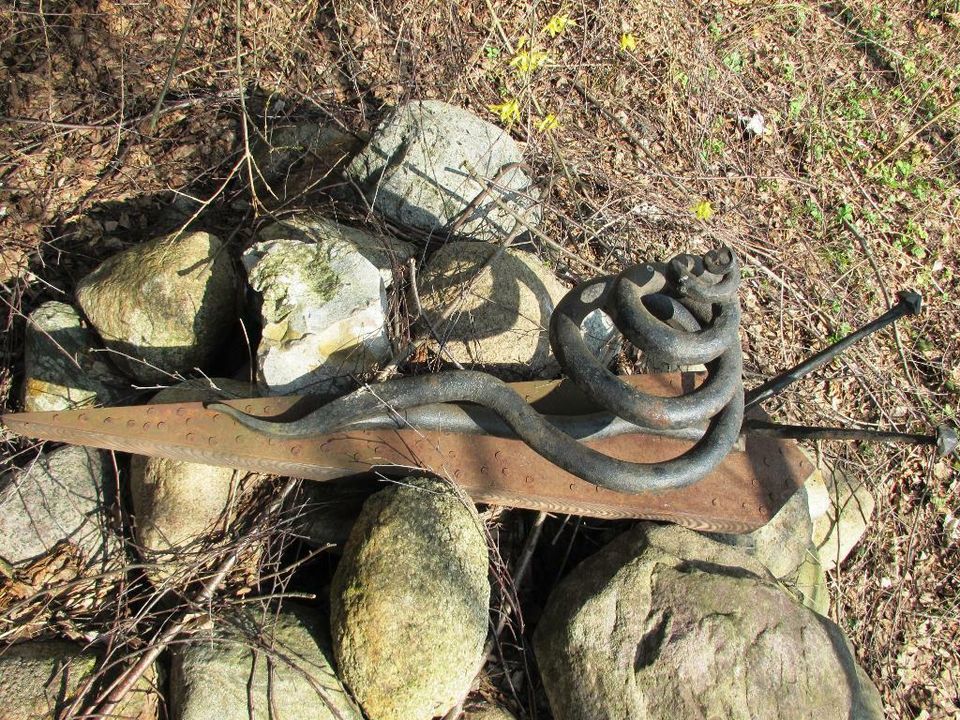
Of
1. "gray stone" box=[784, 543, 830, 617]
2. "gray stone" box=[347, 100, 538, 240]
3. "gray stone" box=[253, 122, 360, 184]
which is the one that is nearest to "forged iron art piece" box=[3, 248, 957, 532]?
"gray stone" box=[784, 543, 830, 617]

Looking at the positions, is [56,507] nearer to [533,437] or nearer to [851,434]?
[533,437]

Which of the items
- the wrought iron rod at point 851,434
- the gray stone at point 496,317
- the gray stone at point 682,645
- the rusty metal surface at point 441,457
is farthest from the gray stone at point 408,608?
the wrought iron rod at point 851,434

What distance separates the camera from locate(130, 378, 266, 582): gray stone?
259 cm

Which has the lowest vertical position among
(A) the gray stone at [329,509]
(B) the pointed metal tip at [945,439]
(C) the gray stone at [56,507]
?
(C) the gray stone at [56,507]

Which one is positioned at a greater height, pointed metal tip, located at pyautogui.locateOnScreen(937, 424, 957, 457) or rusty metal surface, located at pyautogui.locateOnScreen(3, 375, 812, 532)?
pointed metal tip, located at pyautogui.locateOnScreen(937, 424, 957, 457)

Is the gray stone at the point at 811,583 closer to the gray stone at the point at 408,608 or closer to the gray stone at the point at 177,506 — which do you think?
the gray stone at the point at 408,608

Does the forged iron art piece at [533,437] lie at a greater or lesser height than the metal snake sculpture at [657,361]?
lesser

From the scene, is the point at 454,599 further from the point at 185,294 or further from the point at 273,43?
the point at 273,43

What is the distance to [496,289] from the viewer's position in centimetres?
306

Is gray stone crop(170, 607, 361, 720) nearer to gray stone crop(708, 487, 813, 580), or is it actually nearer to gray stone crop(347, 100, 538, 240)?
gray stone crop(708, 487, 813, 580)

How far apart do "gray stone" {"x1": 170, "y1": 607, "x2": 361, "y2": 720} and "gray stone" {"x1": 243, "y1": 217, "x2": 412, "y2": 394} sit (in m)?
0.88

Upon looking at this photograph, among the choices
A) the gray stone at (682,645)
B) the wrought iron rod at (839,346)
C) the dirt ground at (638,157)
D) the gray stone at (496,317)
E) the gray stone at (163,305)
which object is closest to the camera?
the wrought iron rod at (839,346)

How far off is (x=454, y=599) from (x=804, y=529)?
1.67m

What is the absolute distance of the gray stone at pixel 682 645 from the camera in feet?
7.77
